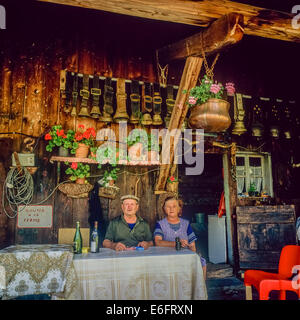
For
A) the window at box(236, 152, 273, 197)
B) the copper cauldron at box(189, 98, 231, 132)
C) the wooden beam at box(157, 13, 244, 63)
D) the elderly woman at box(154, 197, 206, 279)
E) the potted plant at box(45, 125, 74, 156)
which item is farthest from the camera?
the window at box(236, 152, 273, 197)

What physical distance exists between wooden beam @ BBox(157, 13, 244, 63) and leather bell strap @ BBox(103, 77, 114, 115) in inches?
49.3

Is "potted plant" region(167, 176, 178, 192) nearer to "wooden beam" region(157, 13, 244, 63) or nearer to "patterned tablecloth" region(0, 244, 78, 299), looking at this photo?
"wooden beam" region(157, 13, 244, 63)

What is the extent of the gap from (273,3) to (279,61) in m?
2.36

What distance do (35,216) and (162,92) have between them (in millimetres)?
2979

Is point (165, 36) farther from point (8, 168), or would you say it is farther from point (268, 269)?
point (268, 269)

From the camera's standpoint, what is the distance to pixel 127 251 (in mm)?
3473

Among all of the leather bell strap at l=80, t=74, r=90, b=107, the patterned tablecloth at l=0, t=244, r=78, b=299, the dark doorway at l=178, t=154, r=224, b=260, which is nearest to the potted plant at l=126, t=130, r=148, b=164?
the leather bell strap at l=80, t=74, r=90, b=107

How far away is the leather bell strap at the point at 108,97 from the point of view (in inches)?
190

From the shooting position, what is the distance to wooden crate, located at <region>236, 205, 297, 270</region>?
5.09 meters

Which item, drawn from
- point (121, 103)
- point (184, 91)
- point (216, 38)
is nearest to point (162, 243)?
point (184, 91)

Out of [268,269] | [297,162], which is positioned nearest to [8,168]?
[268,269]

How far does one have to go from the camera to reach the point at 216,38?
348cm

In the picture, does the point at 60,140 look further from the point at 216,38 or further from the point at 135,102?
the point at 216,38

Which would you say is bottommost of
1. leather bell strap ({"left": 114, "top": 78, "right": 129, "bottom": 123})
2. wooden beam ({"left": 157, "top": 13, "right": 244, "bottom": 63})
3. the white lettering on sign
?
the white lettering on sign
